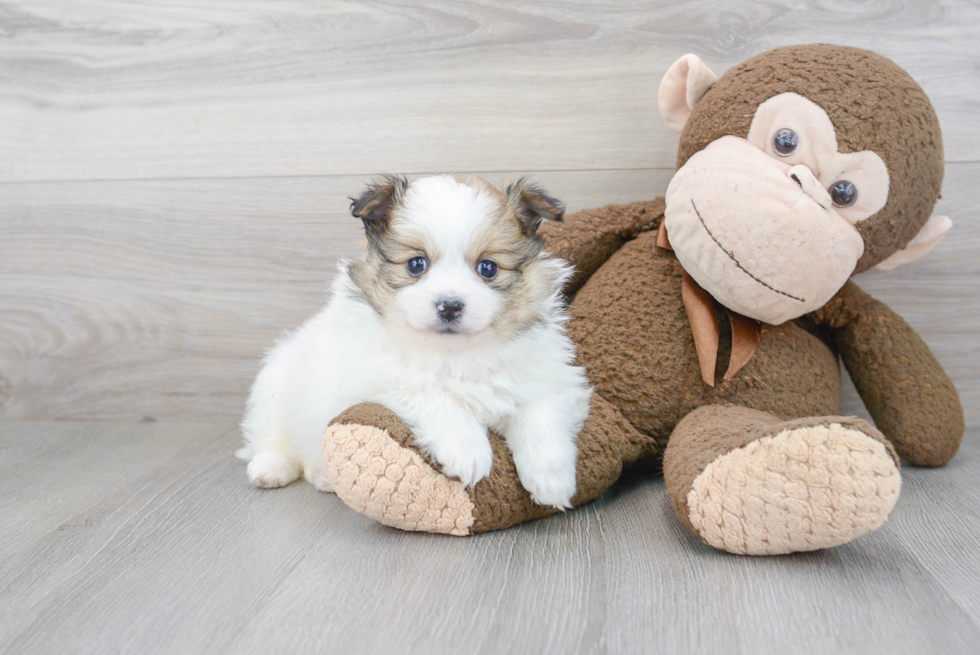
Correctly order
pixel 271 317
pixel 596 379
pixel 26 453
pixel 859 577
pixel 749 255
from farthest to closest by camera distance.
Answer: pixel 271 317, pixel 26 453, pixel 596 379, pixel 749 255, pixel 859 577

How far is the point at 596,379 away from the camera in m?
1.50

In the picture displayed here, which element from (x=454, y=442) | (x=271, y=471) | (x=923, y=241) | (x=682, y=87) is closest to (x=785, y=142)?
(x=682, y=87)

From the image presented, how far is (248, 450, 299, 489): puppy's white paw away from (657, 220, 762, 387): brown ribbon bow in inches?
36.9

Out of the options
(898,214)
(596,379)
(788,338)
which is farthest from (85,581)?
(898,214)

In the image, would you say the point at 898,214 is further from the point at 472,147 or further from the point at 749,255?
the point at 472,147

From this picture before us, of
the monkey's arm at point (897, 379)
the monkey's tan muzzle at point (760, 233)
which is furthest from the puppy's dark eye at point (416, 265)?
the monkey's arm at point (897, 379)

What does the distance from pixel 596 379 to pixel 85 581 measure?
1.00 m

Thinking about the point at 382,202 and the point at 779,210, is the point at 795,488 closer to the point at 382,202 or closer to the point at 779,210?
the point at 779,210

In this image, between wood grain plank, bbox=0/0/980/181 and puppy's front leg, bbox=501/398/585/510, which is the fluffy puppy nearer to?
puppy's front leg, bbox=501/398/585/510

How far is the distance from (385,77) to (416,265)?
822 millimetres

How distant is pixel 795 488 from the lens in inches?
41.8

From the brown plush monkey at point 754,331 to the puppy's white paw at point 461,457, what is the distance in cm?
2

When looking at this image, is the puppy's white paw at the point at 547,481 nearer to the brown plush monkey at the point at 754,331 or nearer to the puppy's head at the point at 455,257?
the brown plush monkey at the point at 754,331

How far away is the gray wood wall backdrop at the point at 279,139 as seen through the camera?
1780mm
